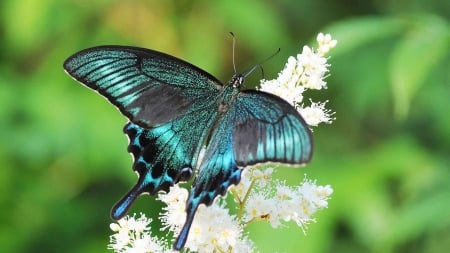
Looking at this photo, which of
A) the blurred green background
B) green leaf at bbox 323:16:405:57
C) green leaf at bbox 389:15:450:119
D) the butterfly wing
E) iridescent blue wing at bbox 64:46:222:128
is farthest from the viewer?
the blurred green background

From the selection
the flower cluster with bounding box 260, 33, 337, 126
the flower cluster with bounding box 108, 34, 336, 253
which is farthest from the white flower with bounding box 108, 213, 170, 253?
the flower cluster with bounding box 260, 33, 337, 126

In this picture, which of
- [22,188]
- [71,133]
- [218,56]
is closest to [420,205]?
[218,56]

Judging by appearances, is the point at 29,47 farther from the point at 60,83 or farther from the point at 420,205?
the point at 420,205

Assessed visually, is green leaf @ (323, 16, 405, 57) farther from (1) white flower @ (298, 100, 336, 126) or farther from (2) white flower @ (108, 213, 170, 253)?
(2) white flower @ (108, 213, 170, 253)

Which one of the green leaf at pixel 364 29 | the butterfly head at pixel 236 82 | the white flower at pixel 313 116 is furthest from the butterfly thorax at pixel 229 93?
the green leaf at pixel 364 29

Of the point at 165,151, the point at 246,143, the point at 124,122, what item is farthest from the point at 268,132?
the point at 124,122

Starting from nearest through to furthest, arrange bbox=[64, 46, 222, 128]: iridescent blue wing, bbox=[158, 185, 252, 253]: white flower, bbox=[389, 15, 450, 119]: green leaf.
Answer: bbox=[158, 185, 252, 253]: white flower, bbox=[64, 46, 222, 128]: iridescent blue wing, bbox=[389, 15, 450, 119]: green leaf
